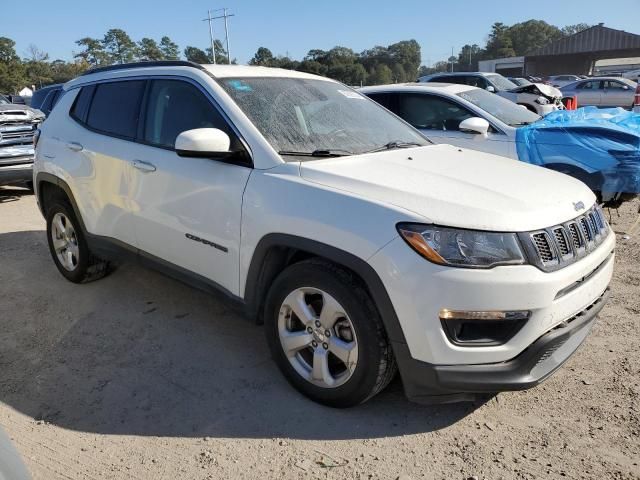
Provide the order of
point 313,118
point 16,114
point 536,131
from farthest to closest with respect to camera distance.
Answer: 1. point 16,114
2. point 536,131
3. point 313,118

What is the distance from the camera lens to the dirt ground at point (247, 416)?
7.92ft

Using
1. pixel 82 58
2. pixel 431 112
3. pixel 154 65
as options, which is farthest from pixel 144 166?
pixel 82 58

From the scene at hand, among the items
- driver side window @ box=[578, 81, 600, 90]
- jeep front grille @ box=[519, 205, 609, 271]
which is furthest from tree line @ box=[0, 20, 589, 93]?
jeep front grille @ box=[519, 205, 609, 271]

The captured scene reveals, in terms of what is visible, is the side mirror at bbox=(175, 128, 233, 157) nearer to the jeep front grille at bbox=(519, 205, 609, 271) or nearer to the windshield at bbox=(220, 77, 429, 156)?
the windshield at bbox=(220, 77, 429, 156)

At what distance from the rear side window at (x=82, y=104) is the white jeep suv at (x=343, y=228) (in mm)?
255

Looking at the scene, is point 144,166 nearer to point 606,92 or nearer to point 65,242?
point 65,242

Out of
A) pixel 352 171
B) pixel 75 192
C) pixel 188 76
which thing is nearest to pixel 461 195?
pixel 352 171

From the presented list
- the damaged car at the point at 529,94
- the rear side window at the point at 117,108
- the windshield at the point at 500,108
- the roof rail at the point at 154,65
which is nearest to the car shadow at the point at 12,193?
the roof rail at the point at 154,65

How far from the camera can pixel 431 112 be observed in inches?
268

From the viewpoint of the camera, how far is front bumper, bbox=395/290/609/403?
91.3 inches

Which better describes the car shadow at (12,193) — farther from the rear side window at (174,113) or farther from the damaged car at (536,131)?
the rear side window at (174,113)

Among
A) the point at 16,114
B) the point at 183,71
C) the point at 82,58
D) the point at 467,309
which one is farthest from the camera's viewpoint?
the point at 82,58

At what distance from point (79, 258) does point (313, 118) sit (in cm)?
251

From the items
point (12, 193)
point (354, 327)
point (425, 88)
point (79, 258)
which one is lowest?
point (12, 193)
